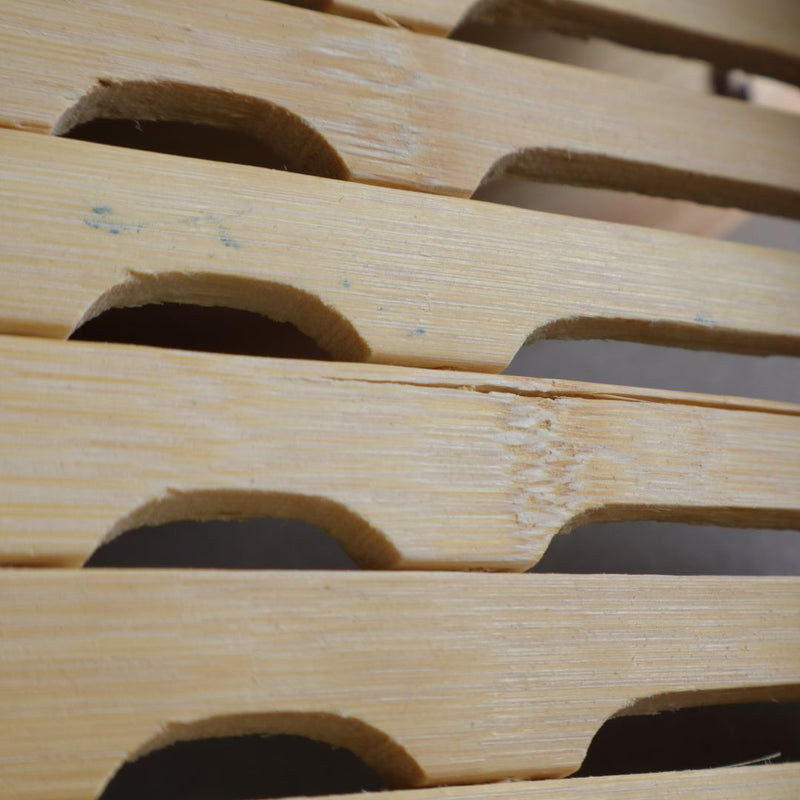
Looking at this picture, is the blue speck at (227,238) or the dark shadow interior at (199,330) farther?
the dark shadow interior at (199,330)

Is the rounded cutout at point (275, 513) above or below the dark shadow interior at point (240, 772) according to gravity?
above

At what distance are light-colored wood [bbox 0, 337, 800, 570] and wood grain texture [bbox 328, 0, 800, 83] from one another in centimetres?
28

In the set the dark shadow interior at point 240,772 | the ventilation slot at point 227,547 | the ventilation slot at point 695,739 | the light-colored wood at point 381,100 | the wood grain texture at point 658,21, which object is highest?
the wood grain texture at point 658,21

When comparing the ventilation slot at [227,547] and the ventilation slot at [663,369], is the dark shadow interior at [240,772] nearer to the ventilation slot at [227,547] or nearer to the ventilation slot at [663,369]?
the ventilation slot at [227,547]

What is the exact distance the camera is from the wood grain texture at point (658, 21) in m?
0.64

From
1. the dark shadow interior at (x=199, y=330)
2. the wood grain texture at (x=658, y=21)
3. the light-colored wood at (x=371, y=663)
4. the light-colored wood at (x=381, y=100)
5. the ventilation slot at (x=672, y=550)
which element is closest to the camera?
the light-colored wood at (x=371, y=663)

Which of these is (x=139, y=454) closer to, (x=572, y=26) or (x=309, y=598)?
(x=309, y=598)

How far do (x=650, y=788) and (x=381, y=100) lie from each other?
0.47 meters

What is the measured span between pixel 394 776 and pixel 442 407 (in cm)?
22

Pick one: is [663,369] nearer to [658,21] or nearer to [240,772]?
[658,21]

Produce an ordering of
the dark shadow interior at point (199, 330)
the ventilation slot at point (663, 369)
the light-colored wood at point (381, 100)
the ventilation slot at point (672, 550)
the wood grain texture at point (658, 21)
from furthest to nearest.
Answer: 1. the ventilation slot at point (663, 369)
2. the ventilation slot at point (672, 550)
3. the dark shadow interior at point (199, 330)
4. the wood grain texture at point (658, 21)
5. the light-colored wood at point (381, 100)

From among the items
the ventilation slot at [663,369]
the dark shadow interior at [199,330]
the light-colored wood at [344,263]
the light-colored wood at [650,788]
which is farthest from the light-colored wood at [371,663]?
the ventilation slot at [663,369]

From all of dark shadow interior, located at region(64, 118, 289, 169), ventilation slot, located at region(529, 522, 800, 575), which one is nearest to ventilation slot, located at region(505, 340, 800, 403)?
ventilation slot, located at region(529, 522, 800, 575)

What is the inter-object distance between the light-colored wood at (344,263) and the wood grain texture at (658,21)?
0.15 m
